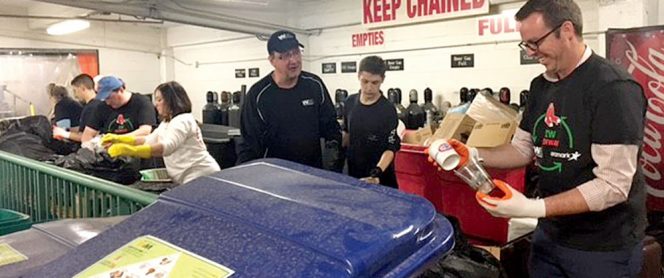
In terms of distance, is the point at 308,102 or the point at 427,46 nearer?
the point at 308,102

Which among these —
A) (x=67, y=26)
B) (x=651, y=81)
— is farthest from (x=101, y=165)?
(x=67, y=26)

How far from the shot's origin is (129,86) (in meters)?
11.2

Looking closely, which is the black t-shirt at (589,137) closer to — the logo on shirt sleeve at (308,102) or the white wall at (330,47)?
the logo on shirt sleeve at (308,102)

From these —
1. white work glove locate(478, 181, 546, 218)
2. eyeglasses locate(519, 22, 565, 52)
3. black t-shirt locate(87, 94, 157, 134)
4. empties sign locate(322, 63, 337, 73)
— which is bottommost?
white work glove locate(478, 181, 546, 218)

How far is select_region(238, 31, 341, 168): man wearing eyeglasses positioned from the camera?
3090 millimetres

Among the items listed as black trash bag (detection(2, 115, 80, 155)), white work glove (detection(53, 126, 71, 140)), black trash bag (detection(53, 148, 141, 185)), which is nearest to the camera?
black trash bag (detection(53, 148, 141, 185))

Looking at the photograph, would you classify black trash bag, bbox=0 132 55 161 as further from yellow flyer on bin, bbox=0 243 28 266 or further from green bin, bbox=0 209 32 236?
yellow flyer on bin, bbox=0 243 28 266

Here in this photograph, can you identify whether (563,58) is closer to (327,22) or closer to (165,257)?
(165,257)

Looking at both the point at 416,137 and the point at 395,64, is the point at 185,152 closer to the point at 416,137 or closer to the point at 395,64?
the point at 416,137

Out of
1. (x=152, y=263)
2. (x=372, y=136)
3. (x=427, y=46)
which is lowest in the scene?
(x=152, y=263)

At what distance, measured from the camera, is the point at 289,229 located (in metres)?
1.10

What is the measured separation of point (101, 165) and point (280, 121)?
1.58 meters

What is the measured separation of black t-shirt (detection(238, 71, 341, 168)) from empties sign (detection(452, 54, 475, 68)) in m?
3.25

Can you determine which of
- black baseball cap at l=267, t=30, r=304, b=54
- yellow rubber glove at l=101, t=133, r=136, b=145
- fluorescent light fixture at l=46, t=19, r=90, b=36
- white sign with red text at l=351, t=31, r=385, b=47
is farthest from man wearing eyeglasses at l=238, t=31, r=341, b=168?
fluorescent light fixture at l=46, t=19, r=90, b=36
